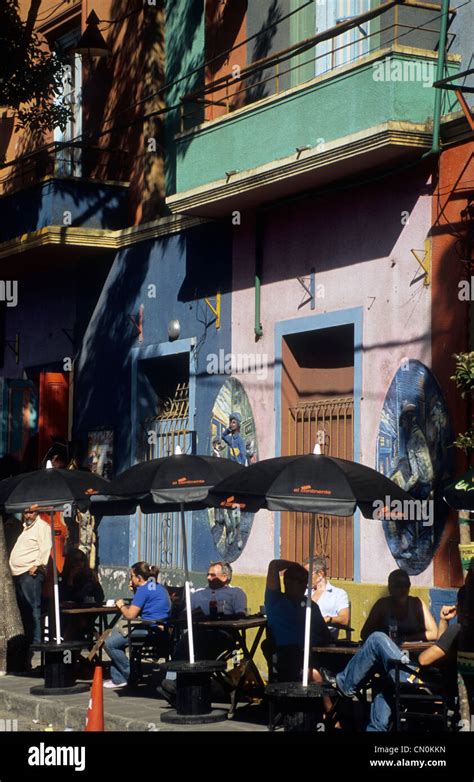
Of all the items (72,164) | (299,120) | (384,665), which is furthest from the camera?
(72,164)

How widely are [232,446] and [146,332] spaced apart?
9.39ft

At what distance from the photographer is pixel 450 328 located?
14.7m

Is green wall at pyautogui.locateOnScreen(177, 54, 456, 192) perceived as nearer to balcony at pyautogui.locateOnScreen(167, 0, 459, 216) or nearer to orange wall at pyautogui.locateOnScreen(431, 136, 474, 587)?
balcony at pyautogui.locateOnScreen(167, 0, 459, 216)

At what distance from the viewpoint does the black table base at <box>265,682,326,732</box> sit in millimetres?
11867

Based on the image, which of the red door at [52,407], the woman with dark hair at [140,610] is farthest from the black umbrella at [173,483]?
the red door at [52,407]

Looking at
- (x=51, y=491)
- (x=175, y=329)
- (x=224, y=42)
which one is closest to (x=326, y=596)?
(x=51, y=491)

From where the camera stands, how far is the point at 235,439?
60.1 ft

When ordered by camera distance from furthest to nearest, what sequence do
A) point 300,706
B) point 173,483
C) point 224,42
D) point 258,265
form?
point 224,42, point 258,265, point 173,483, point 300,706

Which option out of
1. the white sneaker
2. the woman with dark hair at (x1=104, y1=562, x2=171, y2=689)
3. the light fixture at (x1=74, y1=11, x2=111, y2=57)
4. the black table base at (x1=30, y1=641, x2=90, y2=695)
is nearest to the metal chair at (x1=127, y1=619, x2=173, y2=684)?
the woman with dark hair at (x1=104, y1=562, x2=171, y2=689)

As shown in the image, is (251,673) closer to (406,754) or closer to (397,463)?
(397,463)

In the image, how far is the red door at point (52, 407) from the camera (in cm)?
2219

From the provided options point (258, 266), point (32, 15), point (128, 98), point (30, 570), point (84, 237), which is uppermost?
point (32, 15)

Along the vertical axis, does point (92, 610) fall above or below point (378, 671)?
above

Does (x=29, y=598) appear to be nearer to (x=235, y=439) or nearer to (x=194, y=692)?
(x=235, y=439)
